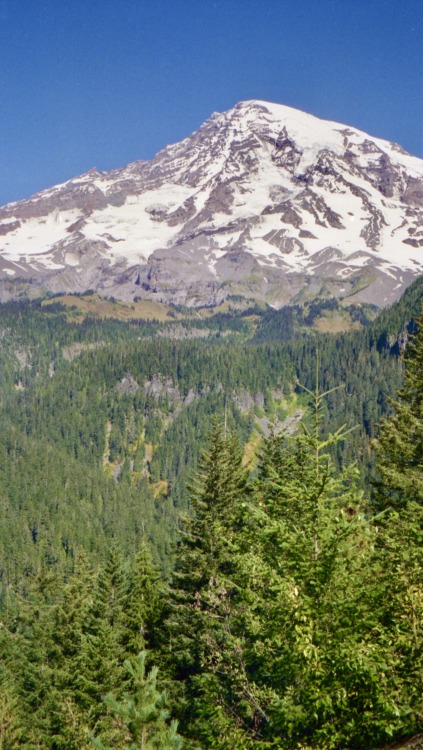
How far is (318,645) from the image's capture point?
1323cm

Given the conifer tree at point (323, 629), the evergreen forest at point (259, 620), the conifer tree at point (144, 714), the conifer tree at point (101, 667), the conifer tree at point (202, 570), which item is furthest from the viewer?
the conifer tree at point (101, 667)

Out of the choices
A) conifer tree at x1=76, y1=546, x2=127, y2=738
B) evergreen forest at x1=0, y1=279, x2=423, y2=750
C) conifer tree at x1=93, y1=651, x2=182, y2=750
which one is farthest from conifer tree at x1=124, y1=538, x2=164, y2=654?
conifer tree at x1=93, y1=651, x2=182, y2=750

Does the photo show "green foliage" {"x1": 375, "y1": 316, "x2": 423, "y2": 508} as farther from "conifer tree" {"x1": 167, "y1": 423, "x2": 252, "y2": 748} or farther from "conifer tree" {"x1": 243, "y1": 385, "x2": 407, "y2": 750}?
"conifer tree" {"x1": 243, "y1": 385, "x2": 407, "y2": 750}

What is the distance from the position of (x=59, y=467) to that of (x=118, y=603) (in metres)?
162

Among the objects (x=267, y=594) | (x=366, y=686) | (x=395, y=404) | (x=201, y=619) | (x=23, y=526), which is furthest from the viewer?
(x=23, y=526)

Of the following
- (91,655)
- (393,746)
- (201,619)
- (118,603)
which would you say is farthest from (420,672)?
(118,603)

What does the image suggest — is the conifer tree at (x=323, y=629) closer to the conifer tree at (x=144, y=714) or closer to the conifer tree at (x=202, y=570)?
the conifer tree at (x=144, y=714)

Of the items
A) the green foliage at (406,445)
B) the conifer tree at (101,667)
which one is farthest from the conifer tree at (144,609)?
the green foliage at (406,445)

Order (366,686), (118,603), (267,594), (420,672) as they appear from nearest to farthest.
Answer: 1. (420,672)
2. (366,686)
3. (267,594)
4. (118,603)

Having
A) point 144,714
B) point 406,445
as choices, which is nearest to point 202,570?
point 406,445

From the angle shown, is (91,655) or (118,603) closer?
(91,655)

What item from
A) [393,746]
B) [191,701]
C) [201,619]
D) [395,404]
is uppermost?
[395,404]

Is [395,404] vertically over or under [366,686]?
over

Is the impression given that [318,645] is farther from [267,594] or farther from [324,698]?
[267,594]
